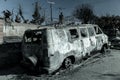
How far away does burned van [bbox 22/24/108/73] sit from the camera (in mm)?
9273

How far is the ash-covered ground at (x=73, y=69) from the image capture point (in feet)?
29.4

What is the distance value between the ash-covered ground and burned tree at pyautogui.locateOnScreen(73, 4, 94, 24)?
28.0m

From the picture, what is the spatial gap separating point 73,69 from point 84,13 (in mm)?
32829

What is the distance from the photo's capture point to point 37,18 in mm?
42750

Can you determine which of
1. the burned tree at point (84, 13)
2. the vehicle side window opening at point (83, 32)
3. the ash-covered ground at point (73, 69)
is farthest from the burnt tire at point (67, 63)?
the burned tree at point (84, 13)

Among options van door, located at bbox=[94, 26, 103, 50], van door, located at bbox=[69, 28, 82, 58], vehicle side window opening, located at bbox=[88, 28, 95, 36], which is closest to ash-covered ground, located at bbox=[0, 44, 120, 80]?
van door, located at bbox=[94, 26, 103, 50]

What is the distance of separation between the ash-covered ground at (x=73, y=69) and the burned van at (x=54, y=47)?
1.35 feet

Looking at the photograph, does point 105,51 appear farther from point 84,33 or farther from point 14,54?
point 14,54

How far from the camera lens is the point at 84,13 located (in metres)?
42.1

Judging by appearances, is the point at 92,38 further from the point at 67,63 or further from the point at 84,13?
the point at 84,13

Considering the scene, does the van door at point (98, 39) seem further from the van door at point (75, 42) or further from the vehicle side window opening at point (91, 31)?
the van door at point (75, 42)

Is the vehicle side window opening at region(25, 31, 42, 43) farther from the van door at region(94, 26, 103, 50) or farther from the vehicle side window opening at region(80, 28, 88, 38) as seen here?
the van door at region(94, 26, 103, 50)

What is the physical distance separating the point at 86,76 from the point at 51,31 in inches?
96.9

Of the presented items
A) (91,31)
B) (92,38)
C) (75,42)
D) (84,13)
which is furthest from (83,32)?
(84,13)
